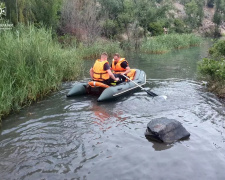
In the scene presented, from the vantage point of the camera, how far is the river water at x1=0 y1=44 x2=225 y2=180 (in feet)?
11.1

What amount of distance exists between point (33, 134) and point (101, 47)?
32.9 feet

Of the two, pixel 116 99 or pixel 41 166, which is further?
pixel 116 99

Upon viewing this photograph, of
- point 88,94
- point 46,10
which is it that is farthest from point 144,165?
A: point 46,10

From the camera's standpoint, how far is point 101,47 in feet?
45.8

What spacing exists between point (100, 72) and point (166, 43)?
13688 millimetres

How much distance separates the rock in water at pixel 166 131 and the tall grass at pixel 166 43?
12889 mm

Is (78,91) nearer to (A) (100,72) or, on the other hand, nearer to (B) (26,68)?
(A) (100,72)

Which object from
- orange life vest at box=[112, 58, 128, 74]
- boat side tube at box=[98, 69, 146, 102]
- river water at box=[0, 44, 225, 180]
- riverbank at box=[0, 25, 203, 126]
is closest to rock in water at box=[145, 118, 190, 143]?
river water at box=[0, 44, 225, 180]

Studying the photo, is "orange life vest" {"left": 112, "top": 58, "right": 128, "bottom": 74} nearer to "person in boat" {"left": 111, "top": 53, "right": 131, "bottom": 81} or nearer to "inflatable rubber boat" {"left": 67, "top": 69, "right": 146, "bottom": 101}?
"person in boat" {"left": 111, "top": 53, "right": 131, "bottom": 81}

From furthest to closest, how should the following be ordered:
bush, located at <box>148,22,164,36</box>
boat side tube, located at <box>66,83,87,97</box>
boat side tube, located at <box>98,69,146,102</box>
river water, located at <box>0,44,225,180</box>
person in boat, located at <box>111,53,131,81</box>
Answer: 1. bush, located at <box>148,22,164,36</box>
2. person in boat, located at <box>111,53,131,81</box>
3. boat side tube, located at <box>66,83,87,97</box>
4. boat side tube, located at <box>98,69,146,102</box>
5. river water, located at <box>0,44,225,180</box>

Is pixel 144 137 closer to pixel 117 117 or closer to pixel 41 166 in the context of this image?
pixel 117 117

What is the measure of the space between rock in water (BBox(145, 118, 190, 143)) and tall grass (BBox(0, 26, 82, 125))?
9.43 ft

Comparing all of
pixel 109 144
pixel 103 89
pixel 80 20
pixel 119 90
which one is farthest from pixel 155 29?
pixel 109 144

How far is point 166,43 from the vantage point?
19.4 m
